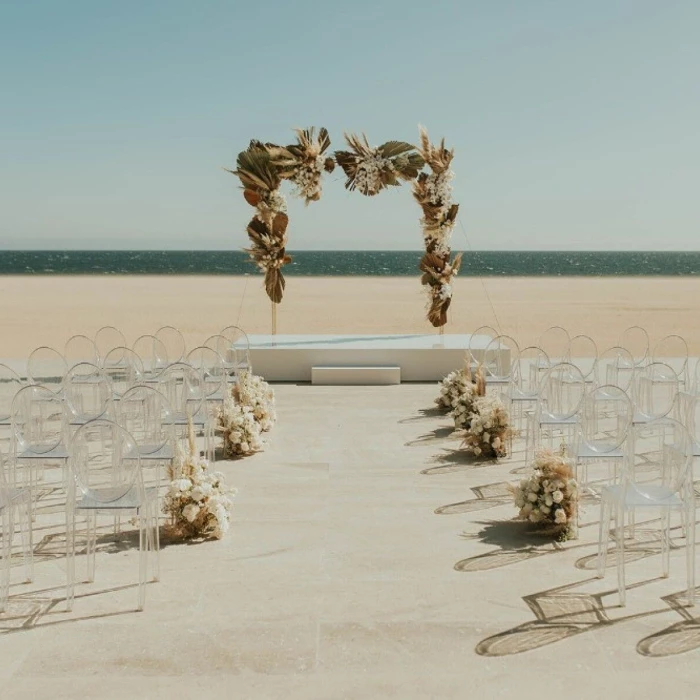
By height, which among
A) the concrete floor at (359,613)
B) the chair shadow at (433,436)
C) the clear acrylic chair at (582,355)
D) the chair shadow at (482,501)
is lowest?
the concrete floor at (359,613)

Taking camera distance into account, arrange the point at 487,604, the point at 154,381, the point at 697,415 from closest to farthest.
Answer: the point at 487,604
the point at 154,381
the point at 697,415

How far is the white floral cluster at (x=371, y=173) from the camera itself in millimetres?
14125

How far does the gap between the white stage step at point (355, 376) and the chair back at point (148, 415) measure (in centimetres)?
359

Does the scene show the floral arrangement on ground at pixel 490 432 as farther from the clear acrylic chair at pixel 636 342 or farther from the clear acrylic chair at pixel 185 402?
the clear acrylic chair at pixel 636 342

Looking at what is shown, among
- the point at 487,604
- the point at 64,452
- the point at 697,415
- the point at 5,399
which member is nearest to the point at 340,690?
the point at 487,604

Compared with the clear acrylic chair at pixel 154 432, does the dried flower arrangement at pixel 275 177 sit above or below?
above

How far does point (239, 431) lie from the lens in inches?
338

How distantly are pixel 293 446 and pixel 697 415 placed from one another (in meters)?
5.03

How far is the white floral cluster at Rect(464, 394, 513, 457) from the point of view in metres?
8.44

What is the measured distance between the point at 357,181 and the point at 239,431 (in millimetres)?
6842

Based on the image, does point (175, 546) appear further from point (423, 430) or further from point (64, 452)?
point (423, 430)

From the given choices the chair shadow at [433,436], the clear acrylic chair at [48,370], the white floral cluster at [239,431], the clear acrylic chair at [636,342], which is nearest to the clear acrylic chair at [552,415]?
the chair shadow at [433,436]

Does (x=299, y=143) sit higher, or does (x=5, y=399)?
(x=299, y=143)

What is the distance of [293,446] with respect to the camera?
912 cm
